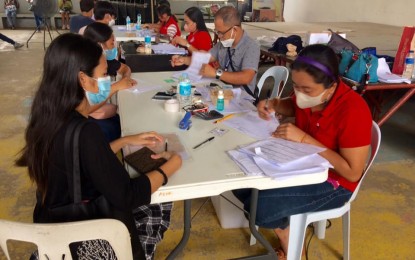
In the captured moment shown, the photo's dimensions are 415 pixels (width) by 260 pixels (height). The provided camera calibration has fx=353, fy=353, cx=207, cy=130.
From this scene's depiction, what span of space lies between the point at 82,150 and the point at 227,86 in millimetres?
1423

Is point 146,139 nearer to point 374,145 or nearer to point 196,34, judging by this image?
point 374,145

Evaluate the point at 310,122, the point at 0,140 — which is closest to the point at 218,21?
the point at 310,122

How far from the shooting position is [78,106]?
46.6 inches

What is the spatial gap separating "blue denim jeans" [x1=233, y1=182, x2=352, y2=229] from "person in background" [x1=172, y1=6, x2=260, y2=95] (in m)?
1.15

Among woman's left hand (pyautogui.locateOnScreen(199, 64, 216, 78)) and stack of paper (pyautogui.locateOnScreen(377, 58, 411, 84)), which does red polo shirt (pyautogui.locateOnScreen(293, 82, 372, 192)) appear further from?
stack of paper (pyautogui.locateOnScreen(377, 58, 411, 84))

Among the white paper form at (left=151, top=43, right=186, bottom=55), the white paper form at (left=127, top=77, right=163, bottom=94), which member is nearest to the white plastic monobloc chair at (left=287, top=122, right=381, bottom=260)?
the white paper form at (left=127, top=77, right=163, bottom=94)

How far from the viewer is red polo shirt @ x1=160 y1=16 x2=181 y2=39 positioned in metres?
4.78

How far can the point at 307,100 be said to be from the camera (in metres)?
1.56

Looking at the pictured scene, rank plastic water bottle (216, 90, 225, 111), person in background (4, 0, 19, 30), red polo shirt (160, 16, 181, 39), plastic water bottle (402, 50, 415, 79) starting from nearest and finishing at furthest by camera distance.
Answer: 1. plastic water bottle (216, 90, 225, 111)
2. plastic water bottle (402, 50, 415, 79)
3. red polo shirt (160, 16, 181, 39)
4. person in background (4, 0, 19, 30)

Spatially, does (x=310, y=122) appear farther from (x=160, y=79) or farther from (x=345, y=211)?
(x=160, y=79)

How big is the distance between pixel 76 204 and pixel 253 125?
918 millimetres

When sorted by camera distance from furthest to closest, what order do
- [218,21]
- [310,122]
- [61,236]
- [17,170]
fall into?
[17,170]
[218,21]
[310,122]
[61,236]

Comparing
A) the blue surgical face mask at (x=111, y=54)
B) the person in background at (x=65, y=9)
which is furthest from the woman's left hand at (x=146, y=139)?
the person in background at (x=65, y=9)

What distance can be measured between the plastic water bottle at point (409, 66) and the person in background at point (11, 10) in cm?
1127
